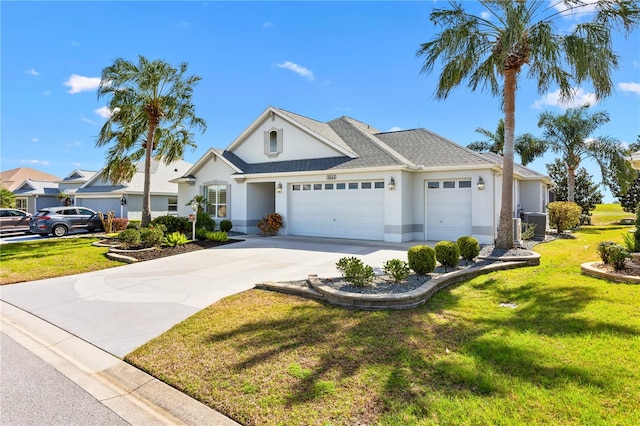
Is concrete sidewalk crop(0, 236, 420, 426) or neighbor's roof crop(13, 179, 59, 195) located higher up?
neighbor's roof crop(13, 179, 59, 195)

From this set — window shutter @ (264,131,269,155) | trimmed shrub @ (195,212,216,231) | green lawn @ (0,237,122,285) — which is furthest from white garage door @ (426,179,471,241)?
green lawn @ (0,237,122,285)

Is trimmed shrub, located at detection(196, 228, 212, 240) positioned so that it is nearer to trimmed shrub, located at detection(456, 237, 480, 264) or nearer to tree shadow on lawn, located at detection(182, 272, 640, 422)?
tree shadow on lawn, located at detection(182, 272, 640, 422)

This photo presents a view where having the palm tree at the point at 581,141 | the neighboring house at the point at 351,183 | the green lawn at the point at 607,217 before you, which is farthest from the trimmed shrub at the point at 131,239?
the green lawn at the point at 607,217

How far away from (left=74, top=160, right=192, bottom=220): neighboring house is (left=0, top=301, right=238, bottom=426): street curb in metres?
23.7

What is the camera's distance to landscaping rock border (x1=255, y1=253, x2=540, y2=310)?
5.80 metres

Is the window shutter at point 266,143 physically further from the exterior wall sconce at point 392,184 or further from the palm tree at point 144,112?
the exterior wall sconce at point 392,184

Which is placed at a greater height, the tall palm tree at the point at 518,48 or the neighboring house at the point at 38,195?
the tall palm tree at the point at 518,48

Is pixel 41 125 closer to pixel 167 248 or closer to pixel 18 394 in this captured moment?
pixel 167 248

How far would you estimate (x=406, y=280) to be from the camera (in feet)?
23.6

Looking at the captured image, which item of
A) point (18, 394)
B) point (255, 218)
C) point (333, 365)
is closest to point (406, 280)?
point (333, 365)

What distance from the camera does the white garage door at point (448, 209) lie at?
14.2 m

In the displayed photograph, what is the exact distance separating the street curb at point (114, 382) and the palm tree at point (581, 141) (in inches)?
1117

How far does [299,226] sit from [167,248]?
666cm

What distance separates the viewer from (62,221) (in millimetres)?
18906
